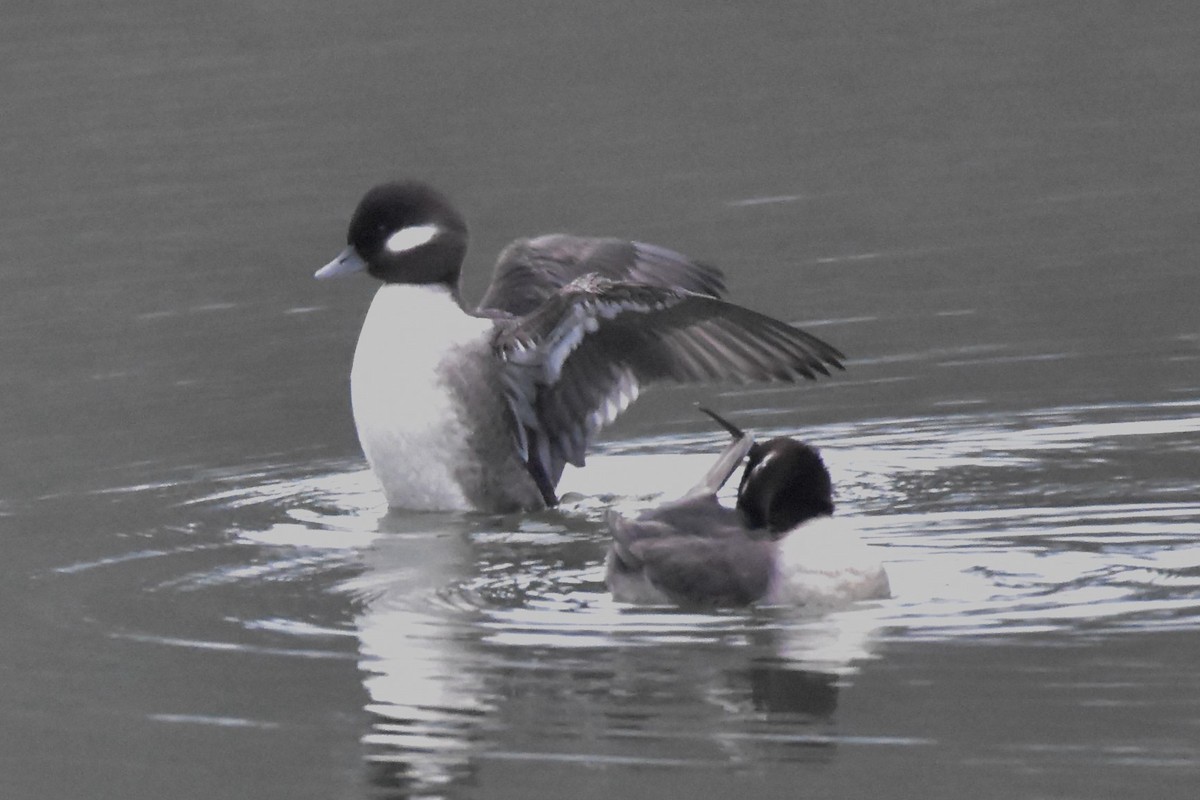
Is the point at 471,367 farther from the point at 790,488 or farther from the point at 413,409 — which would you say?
the point at 790,488

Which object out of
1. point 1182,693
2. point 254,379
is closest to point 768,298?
point 254,379

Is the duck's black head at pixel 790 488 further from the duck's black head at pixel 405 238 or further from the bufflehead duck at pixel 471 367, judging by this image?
the duck's black head at pixel 405 238

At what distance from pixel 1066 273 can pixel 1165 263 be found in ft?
1.59

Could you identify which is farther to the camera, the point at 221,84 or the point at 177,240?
the point at 221,84

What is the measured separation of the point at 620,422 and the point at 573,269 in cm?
70

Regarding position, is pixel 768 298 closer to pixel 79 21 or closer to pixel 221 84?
pixel 221 84

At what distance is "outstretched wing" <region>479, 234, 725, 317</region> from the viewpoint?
1129 cm

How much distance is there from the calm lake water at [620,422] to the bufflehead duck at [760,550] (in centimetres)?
11

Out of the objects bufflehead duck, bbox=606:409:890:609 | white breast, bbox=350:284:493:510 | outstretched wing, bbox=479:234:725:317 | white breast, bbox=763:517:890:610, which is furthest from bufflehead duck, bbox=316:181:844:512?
white breast, bbox=763:517:890:610

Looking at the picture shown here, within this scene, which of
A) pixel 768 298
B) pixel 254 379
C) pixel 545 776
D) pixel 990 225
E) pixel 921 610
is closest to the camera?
pixel 545 776

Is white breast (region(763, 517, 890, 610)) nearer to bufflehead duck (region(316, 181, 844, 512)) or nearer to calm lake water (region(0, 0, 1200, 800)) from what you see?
calm lake water (region(0, 0, 1200, 800))

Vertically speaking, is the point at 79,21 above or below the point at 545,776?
above

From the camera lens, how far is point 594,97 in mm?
19203

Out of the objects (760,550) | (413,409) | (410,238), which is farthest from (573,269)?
(760,550)
